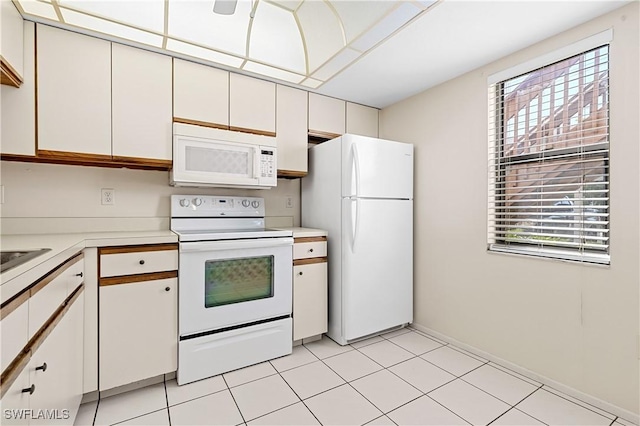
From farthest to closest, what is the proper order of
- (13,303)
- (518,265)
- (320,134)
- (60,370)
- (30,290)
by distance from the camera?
1. (320,134)
2. (518,265)
3. (60,370)
4. (30,290)
5. (13,303)

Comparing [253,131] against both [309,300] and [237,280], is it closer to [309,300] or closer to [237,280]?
[237,280]

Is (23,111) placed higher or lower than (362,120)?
lower

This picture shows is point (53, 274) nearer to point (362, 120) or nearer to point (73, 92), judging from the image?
point (73, 92)

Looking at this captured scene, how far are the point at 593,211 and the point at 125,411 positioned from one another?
9.60 feet

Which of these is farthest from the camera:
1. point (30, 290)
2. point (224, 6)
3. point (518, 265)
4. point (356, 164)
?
point (356, 164)

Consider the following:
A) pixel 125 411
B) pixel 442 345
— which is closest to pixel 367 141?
pixel 442 345

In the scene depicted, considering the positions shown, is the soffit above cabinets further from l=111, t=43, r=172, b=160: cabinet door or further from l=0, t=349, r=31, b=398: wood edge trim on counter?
l=0, t=349, r=31, b=398: wood edge trim on counter

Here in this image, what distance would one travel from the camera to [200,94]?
2316 millimetres

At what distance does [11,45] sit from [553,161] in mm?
3240

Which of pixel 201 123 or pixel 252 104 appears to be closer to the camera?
pixel 201 123

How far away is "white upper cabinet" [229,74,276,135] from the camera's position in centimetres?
246

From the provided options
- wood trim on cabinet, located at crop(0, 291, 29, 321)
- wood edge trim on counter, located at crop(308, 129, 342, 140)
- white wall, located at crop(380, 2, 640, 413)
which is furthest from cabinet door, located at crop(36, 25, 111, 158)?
white wall, located at crop(380, 2, 640, 413)

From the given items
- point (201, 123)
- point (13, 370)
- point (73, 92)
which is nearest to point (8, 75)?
point (73, 92)

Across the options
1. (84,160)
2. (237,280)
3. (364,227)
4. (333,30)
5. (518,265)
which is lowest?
(237,280)
